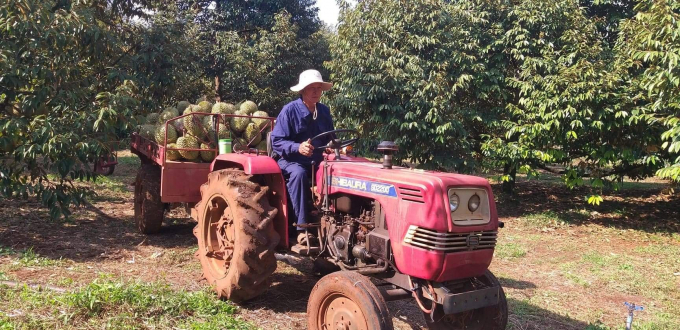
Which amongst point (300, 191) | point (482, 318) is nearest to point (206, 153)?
point (300, 191)

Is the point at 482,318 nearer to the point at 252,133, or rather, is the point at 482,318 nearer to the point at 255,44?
the point at 252,133

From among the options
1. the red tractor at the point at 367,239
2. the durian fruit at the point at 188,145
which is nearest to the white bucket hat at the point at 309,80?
the red tractor at the point at 367,239

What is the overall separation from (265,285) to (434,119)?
5258mm

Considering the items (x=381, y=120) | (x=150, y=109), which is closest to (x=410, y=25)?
(x=381, y=120)

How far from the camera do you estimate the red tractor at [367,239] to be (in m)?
3.22

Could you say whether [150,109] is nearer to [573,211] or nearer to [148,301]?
[148,301]

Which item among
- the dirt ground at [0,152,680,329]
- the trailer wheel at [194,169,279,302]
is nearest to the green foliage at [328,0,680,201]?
the dirt ground at [0,152,680,329]

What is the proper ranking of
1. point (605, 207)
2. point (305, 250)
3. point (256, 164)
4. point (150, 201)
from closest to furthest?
point (305, 250)
point (256, 164)
point (150, 201)
point (605, 207)

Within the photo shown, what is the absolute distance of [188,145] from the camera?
6.08m

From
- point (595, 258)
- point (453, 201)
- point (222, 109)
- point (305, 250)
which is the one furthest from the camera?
point (595, 258)

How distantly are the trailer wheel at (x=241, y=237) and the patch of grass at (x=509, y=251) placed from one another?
389 centimetres

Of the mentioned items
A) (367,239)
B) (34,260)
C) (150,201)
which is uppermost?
(367,239)

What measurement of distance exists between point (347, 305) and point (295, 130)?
1812mm

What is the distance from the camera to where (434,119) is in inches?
341
